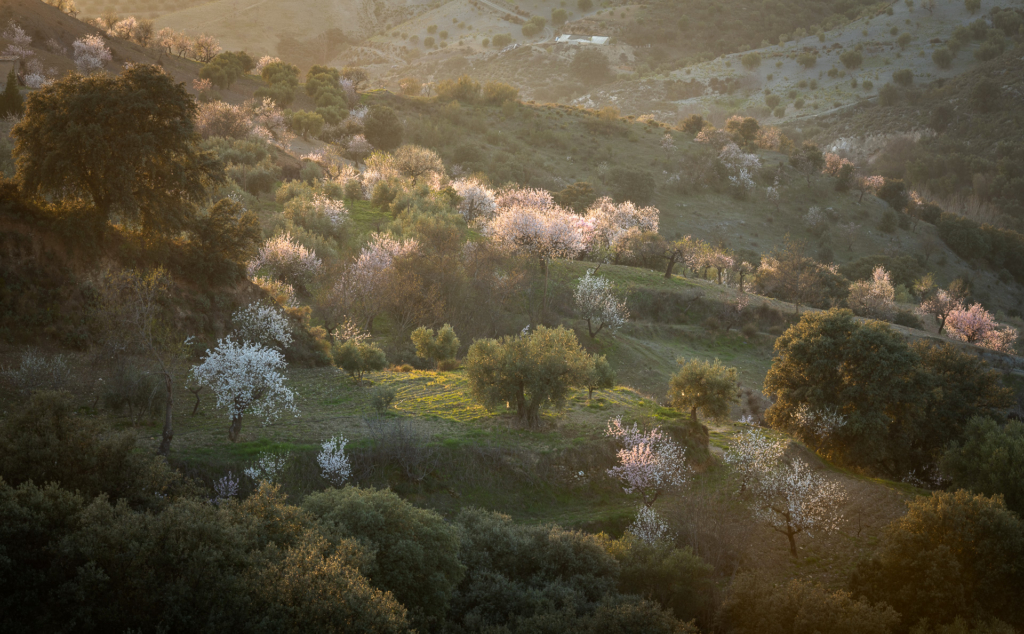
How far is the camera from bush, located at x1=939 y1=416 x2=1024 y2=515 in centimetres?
1955

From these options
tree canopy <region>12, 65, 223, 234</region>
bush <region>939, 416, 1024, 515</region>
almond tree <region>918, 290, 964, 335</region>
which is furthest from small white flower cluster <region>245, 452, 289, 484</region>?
almond tree <region>918, 290, 964, 335</region>

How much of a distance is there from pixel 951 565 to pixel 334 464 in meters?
15.0

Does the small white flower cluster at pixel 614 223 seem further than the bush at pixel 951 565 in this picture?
Yes

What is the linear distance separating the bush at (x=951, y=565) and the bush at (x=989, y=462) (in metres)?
4.09

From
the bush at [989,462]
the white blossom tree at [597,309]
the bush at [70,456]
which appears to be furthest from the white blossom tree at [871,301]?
the bush at [70,456]

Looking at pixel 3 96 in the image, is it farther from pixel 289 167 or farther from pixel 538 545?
pixel 538 545

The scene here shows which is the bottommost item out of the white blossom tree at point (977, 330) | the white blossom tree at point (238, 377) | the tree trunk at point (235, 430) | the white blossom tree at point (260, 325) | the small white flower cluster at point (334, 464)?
the white blossom tree at point (977, 330)

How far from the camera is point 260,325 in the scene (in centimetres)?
2203

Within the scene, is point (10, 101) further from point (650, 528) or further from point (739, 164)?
point (739, 164)

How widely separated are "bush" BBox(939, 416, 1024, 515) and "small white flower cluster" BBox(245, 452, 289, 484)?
20480mm

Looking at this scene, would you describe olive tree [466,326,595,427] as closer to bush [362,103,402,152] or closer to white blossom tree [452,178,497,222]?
white blossom tree [452,178,497,222]

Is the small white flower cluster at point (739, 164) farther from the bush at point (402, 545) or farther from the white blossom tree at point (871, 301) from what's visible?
the bush at point (402, 545)

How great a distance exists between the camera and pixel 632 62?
147625mm

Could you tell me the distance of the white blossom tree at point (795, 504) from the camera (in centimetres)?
1788
